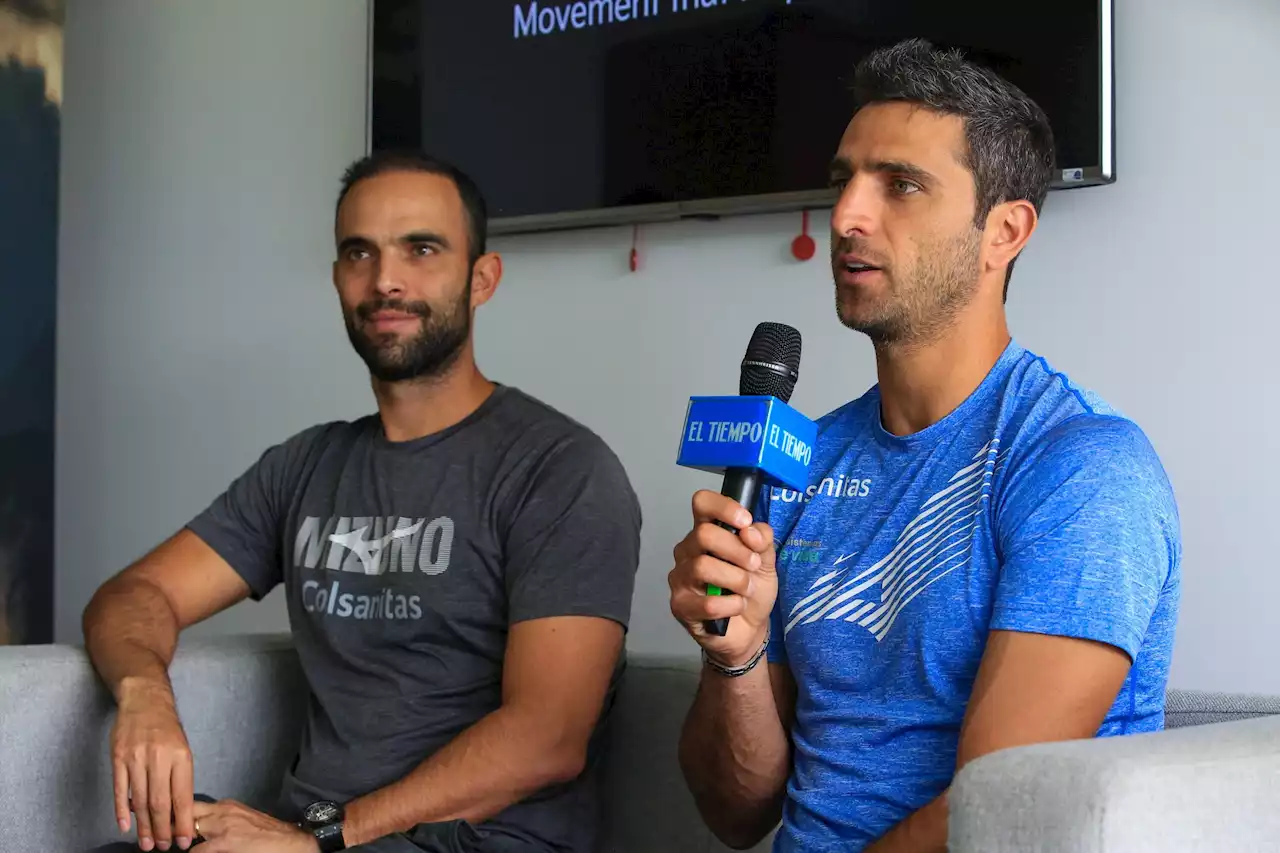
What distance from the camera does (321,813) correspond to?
1.67m

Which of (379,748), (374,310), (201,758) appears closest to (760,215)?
(374,310)

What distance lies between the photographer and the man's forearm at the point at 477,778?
1.62 meters

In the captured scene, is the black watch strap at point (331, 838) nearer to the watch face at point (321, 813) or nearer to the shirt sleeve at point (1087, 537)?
the watch face at point (321, 813)

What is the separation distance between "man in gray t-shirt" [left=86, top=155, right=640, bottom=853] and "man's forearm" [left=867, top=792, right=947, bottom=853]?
56 centimetres

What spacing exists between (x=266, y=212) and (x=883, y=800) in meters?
2.02

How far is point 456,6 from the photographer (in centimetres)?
255

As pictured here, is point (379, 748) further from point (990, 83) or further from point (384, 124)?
point (384, 124)

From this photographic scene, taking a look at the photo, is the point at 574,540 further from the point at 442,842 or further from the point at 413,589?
the point at 442,842

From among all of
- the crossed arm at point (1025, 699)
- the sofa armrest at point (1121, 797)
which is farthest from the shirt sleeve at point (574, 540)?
the sofa armrest at point (1121, 797)

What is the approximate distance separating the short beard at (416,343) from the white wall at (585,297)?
1.54 feet

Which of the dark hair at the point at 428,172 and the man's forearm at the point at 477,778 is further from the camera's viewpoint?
the dark hair at the point at 428,172

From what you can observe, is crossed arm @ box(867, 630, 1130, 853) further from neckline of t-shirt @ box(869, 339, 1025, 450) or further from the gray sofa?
neckline of t-shirt @ box(869, 339, 1025, 450)

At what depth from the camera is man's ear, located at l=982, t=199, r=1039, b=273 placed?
1361 mm

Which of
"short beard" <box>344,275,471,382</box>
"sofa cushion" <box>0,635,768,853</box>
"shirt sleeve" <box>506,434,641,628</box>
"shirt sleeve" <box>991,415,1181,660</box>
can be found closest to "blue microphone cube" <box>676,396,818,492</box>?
"shirt sleeve" <box>991,415,1181,660</box>
